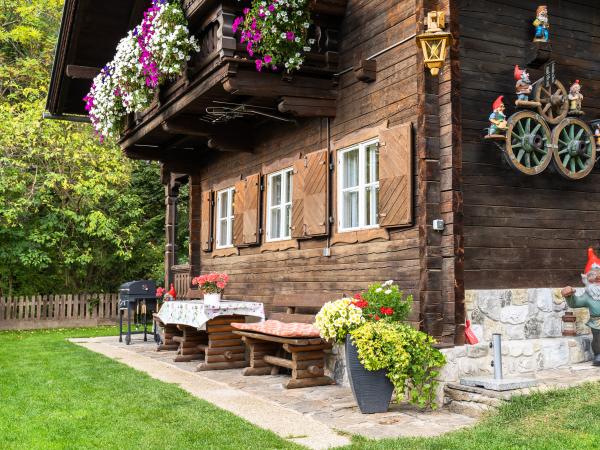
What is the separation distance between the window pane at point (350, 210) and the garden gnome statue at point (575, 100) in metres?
2.72

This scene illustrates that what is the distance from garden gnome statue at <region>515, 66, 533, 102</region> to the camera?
7.61 meters

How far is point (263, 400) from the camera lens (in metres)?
7.28

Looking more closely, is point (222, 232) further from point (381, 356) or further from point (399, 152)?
point (381, 356)

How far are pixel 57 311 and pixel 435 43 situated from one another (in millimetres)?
15096

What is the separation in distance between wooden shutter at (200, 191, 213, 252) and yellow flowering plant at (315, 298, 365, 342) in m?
6.72

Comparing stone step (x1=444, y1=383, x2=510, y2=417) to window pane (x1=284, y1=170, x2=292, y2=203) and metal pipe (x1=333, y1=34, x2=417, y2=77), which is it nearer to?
metal pipe (x1=333, y1=34, x2=417, y2=77)

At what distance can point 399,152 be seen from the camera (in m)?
7.49

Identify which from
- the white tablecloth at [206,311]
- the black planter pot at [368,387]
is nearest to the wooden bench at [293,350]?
the white tablecloth at [206,311]

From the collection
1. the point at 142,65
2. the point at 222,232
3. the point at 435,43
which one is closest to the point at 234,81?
the point at 142,65

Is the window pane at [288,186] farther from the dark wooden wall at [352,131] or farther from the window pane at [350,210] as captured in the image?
the window pane at [350,210]

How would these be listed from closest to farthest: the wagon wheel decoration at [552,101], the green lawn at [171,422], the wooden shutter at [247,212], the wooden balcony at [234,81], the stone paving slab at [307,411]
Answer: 1. the green lawn at [171,422]
2. the stone paving slab at [307,411]
3. the wagon wheel decoration at [552,101]
4. the wooden balcony at [234,81]
5. the wooden shutter at [247,212]

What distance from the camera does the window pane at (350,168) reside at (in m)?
8.62

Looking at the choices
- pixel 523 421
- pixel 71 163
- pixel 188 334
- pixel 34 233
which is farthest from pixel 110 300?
pixel 523 421

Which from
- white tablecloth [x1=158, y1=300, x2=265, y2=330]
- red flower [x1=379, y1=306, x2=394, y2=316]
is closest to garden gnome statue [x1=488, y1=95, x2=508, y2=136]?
red flower [x1=379, y1=306, x2=394, y2=316]
